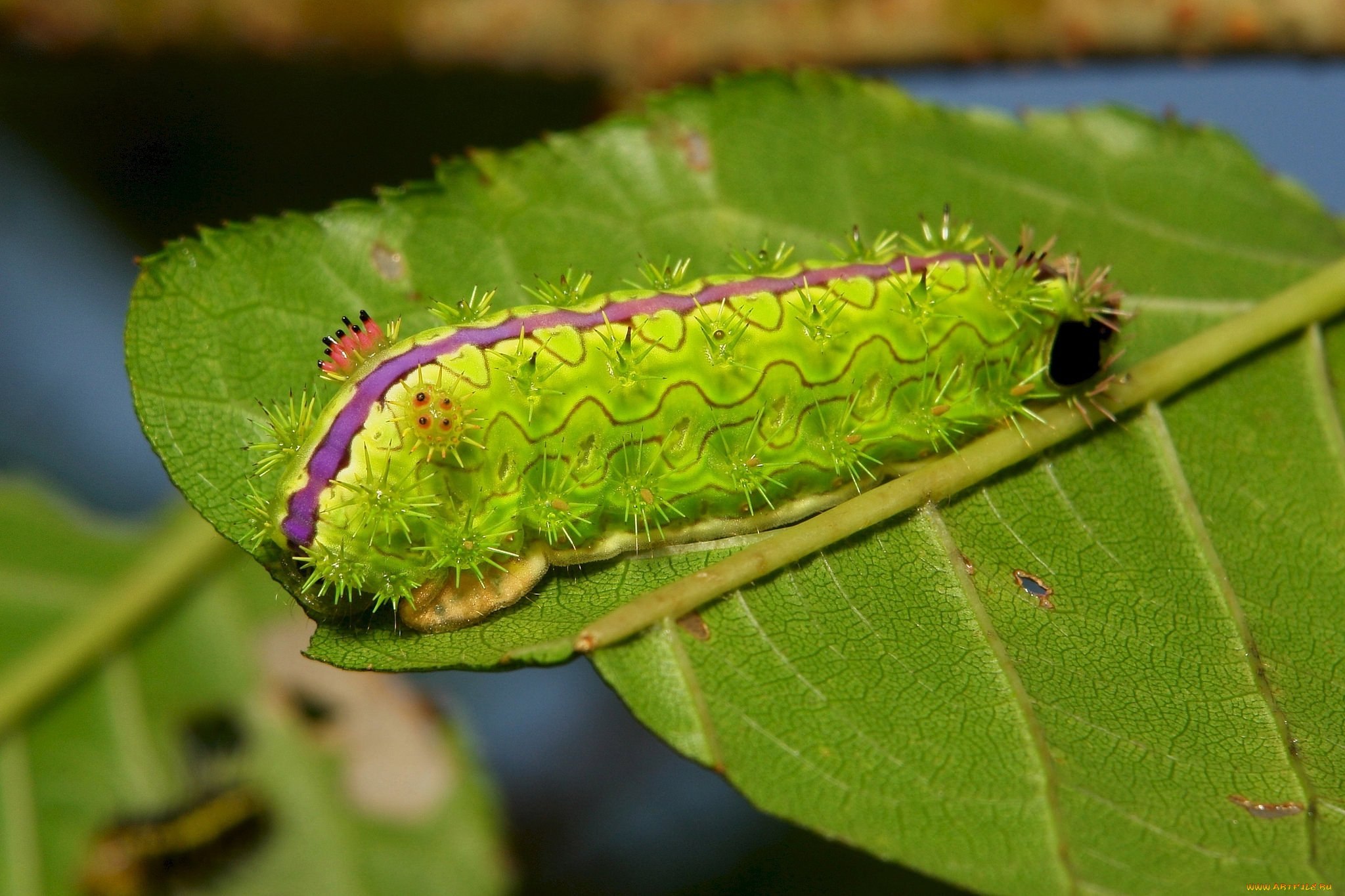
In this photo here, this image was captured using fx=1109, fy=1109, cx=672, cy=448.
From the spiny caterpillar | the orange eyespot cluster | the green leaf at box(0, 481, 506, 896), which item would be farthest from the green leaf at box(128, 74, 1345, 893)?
the green leaf at box(0, 481, 506, 896)

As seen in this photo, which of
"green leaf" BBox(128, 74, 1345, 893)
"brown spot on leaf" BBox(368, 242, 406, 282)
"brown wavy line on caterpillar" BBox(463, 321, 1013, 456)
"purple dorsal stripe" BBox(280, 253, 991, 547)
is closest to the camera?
"green leaf" BBox(128, 74, 1345, 893)

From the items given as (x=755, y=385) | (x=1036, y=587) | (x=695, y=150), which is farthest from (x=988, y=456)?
(x=695, y=150)

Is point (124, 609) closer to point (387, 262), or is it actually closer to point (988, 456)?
point (387, 262)

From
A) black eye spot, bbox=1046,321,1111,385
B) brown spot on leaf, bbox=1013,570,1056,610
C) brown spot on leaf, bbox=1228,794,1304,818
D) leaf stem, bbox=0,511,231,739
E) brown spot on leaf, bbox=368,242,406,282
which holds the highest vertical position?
leaf stem, bbox=0,511,231,739

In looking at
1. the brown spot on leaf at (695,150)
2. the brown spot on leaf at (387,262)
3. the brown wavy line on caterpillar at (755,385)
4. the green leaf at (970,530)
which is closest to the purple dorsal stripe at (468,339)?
the brown wavy line on caterpillar at (755,385)

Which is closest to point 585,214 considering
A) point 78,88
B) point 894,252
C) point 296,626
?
point 894,252

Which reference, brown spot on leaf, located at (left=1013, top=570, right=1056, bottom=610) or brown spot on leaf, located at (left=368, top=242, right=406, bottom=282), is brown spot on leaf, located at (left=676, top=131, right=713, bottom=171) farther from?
brown spot on leaf, located at (left=1013, top=570, right=1056, bottom=610)
